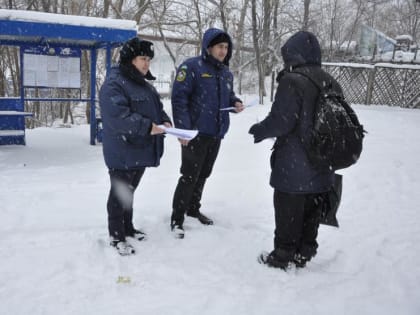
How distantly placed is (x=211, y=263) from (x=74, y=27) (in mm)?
4645

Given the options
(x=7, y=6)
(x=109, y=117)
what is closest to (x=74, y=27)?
(x=109, y=117)

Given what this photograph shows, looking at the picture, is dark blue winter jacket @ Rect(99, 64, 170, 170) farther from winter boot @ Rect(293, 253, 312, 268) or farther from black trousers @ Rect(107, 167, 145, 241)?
winter boot @ Rect(293, 253, 312, 268)

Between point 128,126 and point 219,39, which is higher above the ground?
point 219,39

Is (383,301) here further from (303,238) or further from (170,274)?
(170,274)

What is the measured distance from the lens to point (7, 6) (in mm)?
12039

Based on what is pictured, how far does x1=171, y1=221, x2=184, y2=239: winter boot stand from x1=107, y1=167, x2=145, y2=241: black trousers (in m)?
0.49

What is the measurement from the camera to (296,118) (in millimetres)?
2537

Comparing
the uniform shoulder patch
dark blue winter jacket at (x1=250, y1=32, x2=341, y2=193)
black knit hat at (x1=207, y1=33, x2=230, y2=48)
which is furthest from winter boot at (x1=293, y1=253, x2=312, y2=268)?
black knit hat at (x1=207, y1=33, x2=230, y2=48)

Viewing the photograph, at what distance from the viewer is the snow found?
5508 millimetres

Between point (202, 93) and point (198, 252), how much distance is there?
4.50 feet

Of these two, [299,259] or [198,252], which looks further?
[198,252]

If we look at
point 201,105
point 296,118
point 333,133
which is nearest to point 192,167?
point 201,105

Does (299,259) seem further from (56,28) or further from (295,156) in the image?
(56,28)

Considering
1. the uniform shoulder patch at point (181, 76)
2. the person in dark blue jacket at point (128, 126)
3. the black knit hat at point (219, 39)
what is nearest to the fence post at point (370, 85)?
the black knit hat at point (219, 39)
